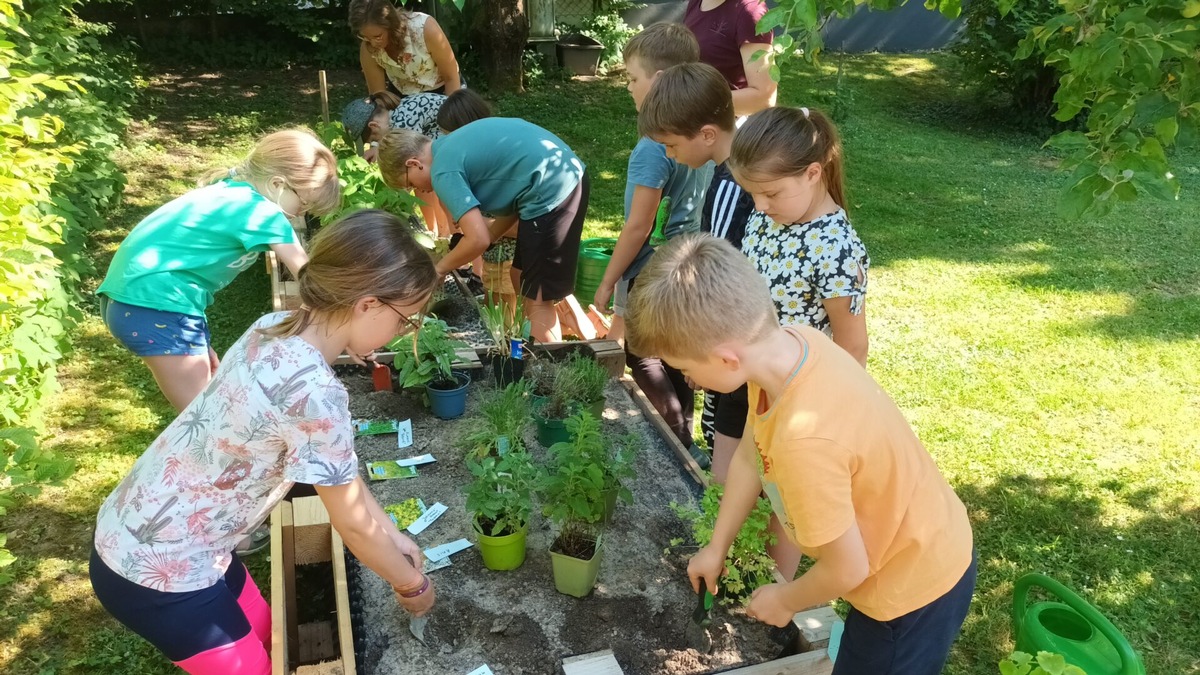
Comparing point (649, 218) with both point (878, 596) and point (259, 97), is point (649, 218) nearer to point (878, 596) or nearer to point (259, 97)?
point (878, 596)

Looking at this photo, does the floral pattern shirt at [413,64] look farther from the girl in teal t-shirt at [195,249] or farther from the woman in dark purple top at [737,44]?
the girl in teal t-shirt at [195,249]

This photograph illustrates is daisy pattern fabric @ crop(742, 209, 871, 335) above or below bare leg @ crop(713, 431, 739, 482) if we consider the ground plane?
above

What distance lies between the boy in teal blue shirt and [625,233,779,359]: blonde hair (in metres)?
1.94

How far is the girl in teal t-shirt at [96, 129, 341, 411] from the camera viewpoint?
265cm

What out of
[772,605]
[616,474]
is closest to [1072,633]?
[772,605]

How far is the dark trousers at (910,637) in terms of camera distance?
1.69 metres

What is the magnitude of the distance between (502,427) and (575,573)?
697mm

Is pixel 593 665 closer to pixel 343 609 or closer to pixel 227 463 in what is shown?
pixel 343 609

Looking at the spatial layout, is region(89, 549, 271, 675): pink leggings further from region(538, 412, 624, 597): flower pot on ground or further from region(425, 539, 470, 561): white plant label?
region(538, 412, 624, 597): flower pot on ground

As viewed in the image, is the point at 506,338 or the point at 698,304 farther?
the point at 506,338

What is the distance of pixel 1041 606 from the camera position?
2.31m

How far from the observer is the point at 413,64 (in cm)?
491

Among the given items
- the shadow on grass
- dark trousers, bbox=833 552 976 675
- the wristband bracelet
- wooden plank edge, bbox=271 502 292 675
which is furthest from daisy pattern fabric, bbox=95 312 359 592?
the shadow on grass

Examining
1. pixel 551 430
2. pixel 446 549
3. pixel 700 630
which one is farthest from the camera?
pixel 551 430
